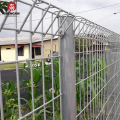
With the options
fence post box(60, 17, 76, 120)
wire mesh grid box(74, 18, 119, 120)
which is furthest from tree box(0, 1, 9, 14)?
wire mesh grid box(74, 18, 119, 120)

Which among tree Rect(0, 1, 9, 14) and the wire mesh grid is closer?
tree Rect(0, 1, 9, 14)

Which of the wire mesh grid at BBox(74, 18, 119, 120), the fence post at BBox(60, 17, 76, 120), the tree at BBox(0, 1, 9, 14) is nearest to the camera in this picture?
the tree at BBox(0, 1, 9, 14)

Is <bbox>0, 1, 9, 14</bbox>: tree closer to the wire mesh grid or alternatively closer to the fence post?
the fence post

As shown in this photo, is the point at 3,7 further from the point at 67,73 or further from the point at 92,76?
the point at 92,76

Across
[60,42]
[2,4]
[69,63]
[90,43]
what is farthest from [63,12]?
[90,43]

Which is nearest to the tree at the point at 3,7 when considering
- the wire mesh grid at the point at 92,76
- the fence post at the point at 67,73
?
the fence post at the point at 67,73

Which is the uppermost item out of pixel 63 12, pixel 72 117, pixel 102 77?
pixel 63 12

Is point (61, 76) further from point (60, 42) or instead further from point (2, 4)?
point (2, 4)

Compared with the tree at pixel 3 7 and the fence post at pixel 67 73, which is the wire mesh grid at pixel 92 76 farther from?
the tree at pixel 3 7

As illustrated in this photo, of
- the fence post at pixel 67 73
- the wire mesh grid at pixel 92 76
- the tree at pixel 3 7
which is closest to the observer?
the tree at pixel 3 7

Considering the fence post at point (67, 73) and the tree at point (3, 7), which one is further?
the fence post at point (67, 73)

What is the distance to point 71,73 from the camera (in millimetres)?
958

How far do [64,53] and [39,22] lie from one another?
0.31m

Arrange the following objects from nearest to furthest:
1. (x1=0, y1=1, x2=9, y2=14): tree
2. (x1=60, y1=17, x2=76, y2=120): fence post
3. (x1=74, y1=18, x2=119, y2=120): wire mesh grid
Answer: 1. (x1=0, y1=1, x2=9, y2=14): tree
2. (x1=60, y1=17, x2=76, y2=120): fence post
3. (x1=74, y1=18, x2=119, y2=120): wire mesh grid
